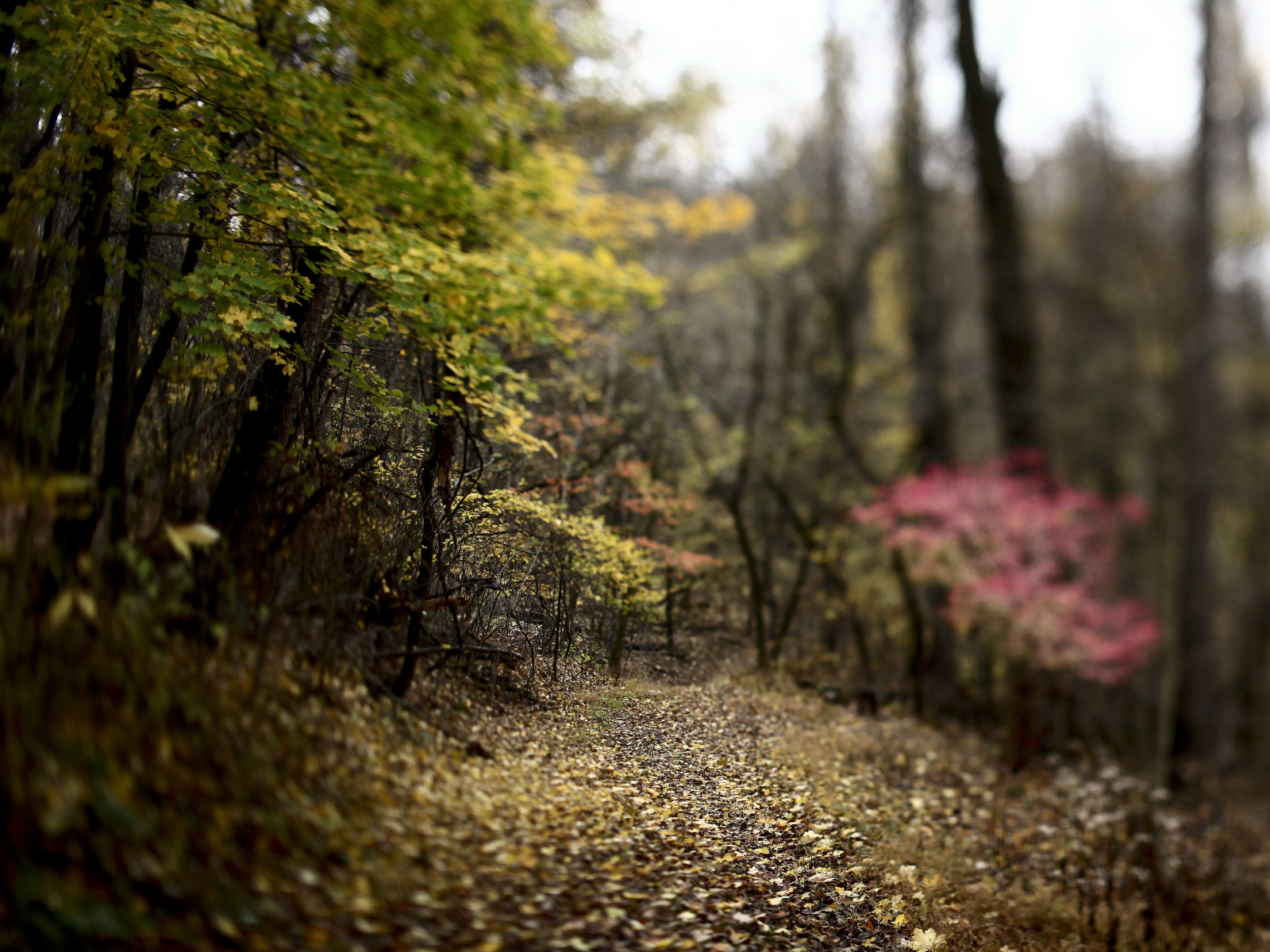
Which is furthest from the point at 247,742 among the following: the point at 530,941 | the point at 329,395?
the point at 329,395

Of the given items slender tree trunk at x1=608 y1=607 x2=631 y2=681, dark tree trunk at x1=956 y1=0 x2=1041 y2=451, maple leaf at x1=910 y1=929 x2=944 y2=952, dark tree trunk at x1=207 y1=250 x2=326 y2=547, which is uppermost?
dark tree trunk at x1=956 y1=0 x2=1041 y2=451

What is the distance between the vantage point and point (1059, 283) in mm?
16109

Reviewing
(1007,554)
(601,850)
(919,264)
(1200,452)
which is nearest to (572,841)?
(601,850)

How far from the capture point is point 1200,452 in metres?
9.72

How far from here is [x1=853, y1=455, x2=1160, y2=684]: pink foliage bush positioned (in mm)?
8438

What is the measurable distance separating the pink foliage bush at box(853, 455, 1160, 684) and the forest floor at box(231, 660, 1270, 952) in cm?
375

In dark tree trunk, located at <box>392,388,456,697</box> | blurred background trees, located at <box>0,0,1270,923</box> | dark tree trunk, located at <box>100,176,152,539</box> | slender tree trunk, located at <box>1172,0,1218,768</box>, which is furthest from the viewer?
slender tree trunk, located at <box>1172,0,1218,768</box>

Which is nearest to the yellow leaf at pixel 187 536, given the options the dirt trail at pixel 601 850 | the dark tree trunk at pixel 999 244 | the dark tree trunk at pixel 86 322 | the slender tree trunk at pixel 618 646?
the dark tree trunk at pixel 86 322

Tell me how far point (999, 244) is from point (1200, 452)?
13.4 ft

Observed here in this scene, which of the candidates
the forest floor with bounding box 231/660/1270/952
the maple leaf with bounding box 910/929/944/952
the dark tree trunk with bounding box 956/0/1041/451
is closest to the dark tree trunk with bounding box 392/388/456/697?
the forest floor with bounding box 231/660/1270/952

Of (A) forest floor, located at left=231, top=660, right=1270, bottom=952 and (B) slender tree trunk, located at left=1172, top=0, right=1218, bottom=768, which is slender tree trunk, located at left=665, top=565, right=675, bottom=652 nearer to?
(A) forest floor, located at left=231, top=660, right=1270, bottom=952

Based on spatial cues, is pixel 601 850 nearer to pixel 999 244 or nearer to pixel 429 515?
pixel 429 515

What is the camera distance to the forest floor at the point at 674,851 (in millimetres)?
2355

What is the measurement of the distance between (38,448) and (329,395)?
1.13 meters
